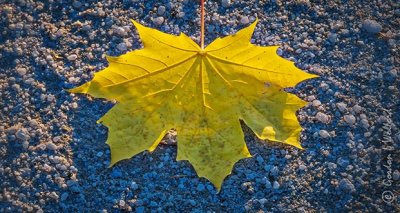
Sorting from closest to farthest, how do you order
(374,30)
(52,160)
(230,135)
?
1. (230,135)
2. (52,160)
3. (374,30)

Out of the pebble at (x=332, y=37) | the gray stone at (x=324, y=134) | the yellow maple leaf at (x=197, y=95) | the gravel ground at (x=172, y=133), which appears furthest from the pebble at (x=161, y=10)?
the gray stone at (x=324, y=134)

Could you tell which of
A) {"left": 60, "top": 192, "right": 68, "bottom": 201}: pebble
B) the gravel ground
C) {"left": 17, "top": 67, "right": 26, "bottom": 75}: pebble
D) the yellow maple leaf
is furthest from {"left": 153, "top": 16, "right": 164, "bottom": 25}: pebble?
{"left": 60, "top": 192, "right": 68, "bottom": 201}: pebble

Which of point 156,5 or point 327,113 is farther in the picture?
point 156,5

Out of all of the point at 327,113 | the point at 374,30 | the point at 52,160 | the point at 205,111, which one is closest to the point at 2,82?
the point at 52,160

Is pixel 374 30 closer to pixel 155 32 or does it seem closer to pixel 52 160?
pixel 155 32

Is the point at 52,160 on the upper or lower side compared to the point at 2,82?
lower

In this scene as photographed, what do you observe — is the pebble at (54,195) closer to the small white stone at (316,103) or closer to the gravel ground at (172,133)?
the gravel ground at (172,133)

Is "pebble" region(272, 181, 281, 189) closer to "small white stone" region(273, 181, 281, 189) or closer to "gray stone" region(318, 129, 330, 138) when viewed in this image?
"small white stone" region(273, 181, 281, 189)

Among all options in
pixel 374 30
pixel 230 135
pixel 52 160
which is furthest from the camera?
pixel 374 30

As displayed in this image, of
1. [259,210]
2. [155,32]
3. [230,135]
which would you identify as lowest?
[259,210]
